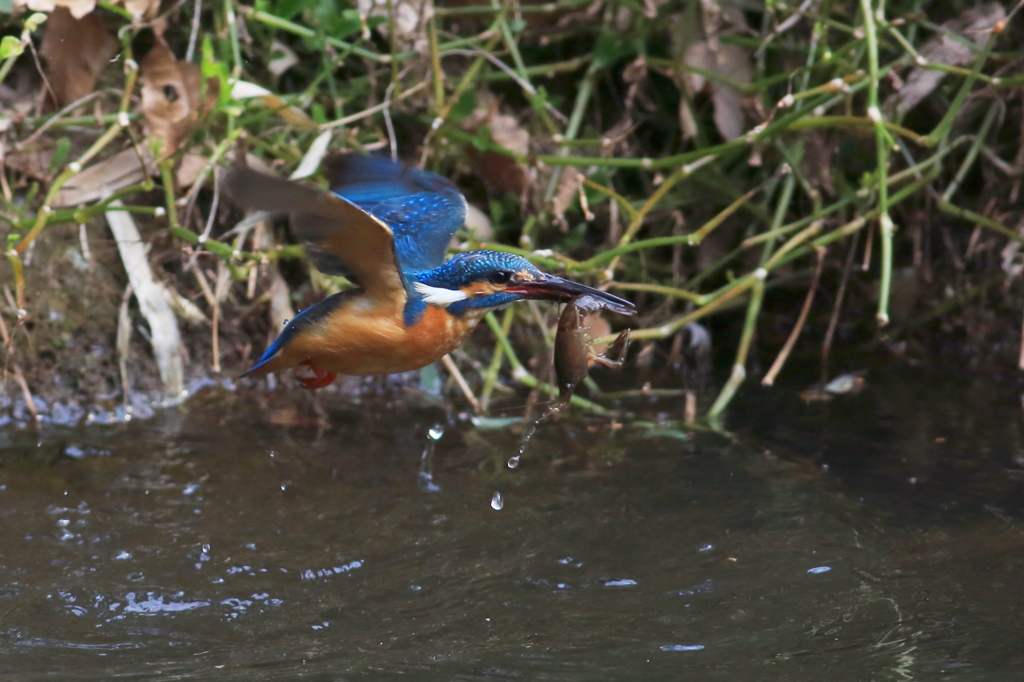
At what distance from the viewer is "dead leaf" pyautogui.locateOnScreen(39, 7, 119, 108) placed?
397 cm

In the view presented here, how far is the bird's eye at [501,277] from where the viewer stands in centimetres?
261

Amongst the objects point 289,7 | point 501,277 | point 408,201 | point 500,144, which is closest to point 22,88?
point 289,7

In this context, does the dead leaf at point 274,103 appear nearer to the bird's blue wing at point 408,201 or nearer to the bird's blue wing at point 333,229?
the bird's blue wing at point 408,201

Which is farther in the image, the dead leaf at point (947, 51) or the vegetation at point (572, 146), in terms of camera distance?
the dead leaf at point (947, 51)

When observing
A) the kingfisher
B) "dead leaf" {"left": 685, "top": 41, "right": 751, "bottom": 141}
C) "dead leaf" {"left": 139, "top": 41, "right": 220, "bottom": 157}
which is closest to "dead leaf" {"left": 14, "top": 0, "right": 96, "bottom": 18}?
"dead leaf" {"left": 139, "top": 41, "right": 220, "bottom": 157}

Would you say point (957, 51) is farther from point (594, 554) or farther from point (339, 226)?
point (339, 226)

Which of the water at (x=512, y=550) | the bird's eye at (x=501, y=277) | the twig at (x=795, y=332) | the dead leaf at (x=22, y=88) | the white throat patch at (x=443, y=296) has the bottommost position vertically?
the water at (x=512, y=550)

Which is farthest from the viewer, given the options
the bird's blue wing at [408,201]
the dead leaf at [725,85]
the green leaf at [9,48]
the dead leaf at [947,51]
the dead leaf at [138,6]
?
the dead leaf at [725,85]

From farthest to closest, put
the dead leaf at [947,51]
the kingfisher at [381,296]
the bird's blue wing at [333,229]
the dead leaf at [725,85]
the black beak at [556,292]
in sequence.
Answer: the dead leaf at [725,85], the dead leaf at [947,51], the black beak at [556,292], the kingfisher at [381,296], the bird's blue wing at [333,229]

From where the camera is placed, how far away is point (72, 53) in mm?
3990

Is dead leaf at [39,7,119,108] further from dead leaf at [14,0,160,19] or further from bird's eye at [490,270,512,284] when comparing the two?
bird's eye at [490,270,512,284]

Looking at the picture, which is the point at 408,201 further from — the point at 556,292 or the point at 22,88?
the point at 22,88

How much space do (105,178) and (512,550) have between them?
6.60 feet

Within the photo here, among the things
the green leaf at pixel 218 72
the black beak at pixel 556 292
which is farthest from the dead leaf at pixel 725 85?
the black beak at pixel 556 292
